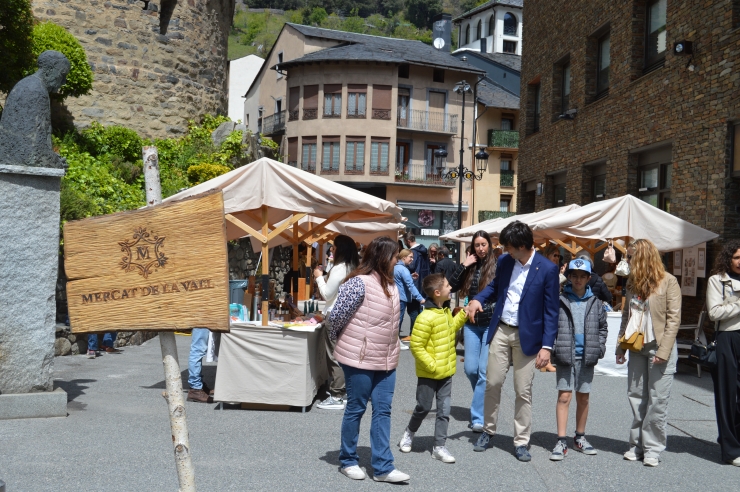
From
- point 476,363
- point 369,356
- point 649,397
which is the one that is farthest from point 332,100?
point 369,356

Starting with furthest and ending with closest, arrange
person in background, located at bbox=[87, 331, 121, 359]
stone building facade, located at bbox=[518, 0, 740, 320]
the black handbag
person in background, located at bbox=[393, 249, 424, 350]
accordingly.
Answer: stone building facade, located at bbox=[518, 0, 740, 320]
person in background, located at bbox=[87, 331, 121, 359]
person in background, located at bbox=[393, 249, 424, 350]
the black handbag

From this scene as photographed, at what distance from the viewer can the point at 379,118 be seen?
4709 centimetres

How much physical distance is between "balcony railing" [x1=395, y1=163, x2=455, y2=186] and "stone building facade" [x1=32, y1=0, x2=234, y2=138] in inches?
951

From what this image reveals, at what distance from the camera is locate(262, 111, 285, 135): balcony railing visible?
50.1 meters

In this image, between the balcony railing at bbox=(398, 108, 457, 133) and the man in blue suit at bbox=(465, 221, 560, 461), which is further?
the balcony railing at bbox=(398, 108, 457, 133)

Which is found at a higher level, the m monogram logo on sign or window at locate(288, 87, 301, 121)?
window at locate(288, 87, 301, 121)

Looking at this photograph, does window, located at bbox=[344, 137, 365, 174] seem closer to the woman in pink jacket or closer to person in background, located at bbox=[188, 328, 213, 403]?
person in background, located at bbox=[188, 328, 213, 403]

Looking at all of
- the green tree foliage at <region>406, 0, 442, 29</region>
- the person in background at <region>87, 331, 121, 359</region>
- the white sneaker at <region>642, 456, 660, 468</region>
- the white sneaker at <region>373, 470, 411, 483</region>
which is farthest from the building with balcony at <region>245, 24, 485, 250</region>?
the green tree foliage at <region>406, 0, 442, 29</region>

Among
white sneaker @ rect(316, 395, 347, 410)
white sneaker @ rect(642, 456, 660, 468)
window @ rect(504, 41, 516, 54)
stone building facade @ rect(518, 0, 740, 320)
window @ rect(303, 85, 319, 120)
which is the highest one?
window @ rect(504, 41, 516, 54)

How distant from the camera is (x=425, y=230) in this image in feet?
159

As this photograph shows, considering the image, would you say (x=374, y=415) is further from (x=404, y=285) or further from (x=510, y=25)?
(x=510, y=25)

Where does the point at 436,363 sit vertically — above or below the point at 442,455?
above

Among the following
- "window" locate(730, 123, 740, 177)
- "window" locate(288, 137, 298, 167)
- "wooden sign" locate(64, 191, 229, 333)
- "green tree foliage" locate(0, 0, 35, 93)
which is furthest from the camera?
"window" locate(288, 137, 298, 167)

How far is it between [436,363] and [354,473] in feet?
3.74
